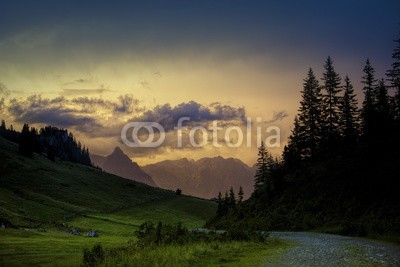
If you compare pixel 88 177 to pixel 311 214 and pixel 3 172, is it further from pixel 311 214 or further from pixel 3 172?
pixel 311 214

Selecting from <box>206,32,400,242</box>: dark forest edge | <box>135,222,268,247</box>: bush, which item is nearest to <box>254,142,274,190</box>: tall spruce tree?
<box>206,32,400,242</box>: dark forest edge

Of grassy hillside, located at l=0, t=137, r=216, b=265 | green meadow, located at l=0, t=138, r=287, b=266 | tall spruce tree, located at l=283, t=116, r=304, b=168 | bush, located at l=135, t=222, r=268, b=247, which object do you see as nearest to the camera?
green meadow, located at l=0, t=138, r=287, b=266

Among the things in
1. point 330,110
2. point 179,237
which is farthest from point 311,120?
point 179,237

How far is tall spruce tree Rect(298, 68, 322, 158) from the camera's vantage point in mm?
74750

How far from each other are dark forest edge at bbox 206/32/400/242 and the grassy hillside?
23911mm

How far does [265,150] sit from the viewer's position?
10788 cm

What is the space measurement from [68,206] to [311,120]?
6740cm

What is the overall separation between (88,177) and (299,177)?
394ft

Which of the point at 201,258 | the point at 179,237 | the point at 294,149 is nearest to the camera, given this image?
the point at 201,258

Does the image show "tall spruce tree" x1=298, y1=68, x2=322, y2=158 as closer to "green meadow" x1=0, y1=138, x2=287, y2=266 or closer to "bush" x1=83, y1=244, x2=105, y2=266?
"green meadow" x1=0, y1=138, x2=287, y2=266

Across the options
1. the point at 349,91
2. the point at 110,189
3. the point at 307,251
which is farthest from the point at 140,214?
the point at 307,251

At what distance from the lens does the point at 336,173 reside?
56.7m

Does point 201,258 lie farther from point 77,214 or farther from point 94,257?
point 77,214

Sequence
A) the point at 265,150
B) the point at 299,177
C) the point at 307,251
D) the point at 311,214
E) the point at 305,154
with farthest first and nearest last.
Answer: the point at 265,150
the point at 305,154
the point at 299,177
the point at 311,214
the point at 307,251
